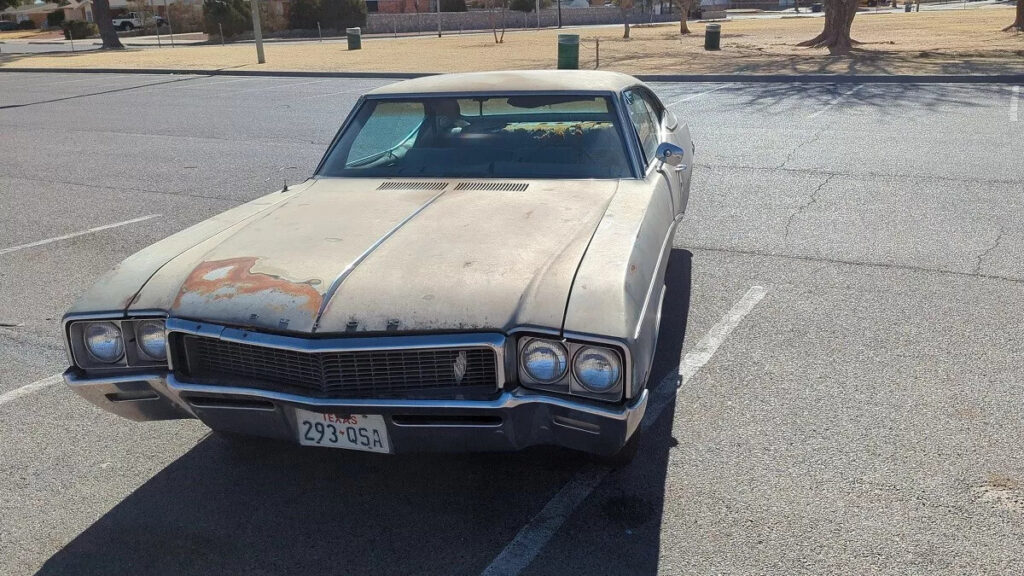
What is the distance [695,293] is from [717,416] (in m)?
1.73

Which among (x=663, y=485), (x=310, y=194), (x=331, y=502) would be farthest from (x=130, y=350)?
(x=663, y=485)

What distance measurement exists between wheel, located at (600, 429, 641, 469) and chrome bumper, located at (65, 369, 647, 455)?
346 mm

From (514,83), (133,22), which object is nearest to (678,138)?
(514,83)

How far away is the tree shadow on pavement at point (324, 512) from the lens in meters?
2.96

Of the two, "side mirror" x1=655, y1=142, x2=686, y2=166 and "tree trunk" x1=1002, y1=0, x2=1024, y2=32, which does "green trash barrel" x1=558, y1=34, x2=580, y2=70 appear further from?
"tree trunk" x1=1002, y1=0, x2=1024, y2=32

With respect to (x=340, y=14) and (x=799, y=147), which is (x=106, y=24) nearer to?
(x=340, y=14)

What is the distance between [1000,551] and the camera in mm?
2883

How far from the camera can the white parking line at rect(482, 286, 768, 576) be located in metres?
2.92

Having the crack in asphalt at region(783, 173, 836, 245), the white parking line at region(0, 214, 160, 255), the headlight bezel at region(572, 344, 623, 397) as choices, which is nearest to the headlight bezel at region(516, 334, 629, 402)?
the headlight bezel at region(572, 344, 623, 397)

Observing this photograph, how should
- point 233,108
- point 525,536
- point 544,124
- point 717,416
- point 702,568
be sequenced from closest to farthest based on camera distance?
point 702,568
point 525,536
point 717,416
point 544,124
point 233,108

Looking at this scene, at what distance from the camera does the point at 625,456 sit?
11.0 feet

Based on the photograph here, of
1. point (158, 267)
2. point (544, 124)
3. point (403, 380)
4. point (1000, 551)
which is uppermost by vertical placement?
point (544, 124)

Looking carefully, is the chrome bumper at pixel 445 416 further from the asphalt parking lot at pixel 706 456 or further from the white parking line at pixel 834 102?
the white parking line at pixel 834 102

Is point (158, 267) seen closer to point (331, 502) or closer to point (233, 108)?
point (331, 502)
